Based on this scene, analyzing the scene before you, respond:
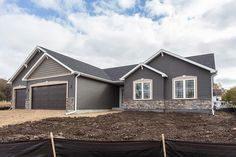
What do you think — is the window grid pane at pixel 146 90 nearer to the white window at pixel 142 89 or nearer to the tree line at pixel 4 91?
the white window at pixel 142 89

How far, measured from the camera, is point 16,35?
22.3 metres

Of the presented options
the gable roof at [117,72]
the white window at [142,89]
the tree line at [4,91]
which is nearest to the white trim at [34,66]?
the gable roof at [117,72]

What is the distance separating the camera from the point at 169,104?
59.2 feet

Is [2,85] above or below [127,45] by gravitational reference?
below

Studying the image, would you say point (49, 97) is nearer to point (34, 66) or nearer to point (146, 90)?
point (34, 66)

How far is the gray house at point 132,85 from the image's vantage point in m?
17.3

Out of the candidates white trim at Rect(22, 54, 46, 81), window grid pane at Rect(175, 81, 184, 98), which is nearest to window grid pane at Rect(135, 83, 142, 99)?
window grid pane at Rect(175, 81, 184, 98)

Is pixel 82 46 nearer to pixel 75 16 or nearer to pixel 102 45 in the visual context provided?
pixel 102 45

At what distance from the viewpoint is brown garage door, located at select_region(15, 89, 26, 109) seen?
74.6ft

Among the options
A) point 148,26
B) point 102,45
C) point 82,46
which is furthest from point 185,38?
point 82,46

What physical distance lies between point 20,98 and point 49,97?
4.58m

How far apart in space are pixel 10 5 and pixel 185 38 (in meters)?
15.6

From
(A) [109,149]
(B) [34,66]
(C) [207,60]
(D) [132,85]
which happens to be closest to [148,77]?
(D) [132,85]

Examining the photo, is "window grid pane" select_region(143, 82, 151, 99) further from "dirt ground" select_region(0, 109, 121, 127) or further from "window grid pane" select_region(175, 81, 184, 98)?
"dirt ground" select_region(0, 109, 121, 127)
